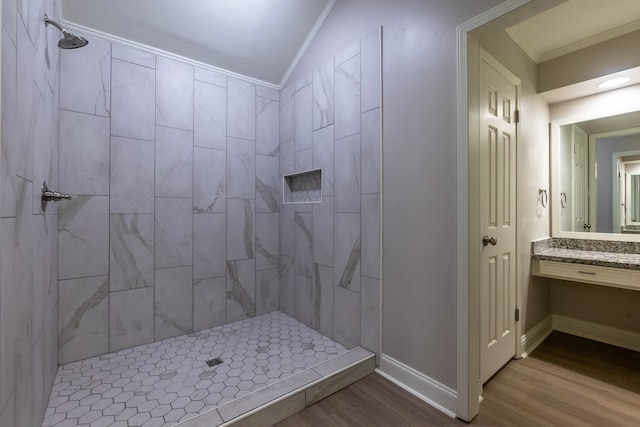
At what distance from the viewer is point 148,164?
7.72 ft

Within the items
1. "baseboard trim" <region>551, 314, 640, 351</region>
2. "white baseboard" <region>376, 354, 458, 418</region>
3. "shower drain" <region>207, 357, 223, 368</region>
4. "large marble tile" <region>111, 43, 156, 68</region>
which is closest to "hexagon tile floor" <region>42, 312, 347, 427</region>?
"shower drain" <region>207, 357, 223, 368</region>

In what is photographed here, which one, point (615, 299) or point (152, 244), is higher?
point (152, 244)

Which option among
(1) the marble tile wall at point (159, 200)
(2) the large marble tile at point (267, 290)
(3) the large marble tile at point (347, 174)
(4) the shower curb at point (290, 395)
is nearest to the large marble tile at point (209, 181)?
(1) the marble tile wall at point (159, 200)

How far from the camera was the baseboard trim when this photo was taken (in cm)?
239

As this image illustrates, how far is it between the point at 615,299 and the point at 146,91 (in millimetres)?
4347

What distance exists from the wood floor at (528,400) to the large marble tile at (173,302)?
140 cm

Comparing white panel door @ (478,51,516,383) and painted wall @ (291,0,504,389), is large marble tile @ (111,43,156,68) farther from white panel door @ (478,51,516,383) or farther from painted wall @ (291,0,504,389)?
white panel door @ (478,51,516,383)

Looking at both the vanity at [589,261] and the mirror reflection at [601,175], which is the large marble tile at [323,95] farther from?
the mirror reflection at [601,175]

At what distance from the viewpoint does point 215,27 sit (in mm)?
2367

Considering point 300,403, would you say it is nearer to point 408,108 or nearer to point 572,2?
point 408,108

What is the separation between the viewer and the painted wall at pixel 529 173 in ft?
7.30

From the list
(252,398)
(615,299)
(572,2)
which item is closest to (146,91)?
(252,398)

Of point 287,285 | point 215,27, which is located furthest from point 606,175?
point 215,27

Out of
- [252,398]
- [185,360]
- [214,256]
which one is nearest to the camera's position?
[252,398]
